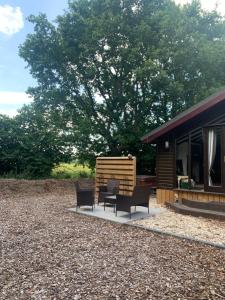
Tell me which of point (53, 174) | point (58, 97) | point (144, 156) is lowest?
point (53, 174)

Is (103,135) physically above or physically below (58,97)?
below

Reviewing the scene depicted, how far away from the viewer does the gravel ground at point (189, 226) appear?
580 centimetres

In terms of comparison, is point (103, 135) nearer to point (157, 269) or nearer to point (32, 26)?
point (32, 26)

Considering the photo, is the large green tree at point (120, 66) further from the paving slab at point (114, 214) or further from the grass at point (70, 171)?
the paving slab at point (114, 214)

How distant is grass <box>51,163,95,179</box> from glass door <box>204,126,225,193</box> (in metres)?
9.08

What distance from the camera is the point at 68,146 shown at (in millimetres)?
16656

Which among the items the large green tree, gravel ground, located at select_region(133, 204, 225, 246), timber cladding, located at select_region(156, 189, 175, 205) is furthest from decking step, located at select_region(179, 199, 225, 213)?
the large green tree

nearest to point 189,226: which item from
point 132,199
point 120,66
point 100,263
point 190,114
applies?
point 132,199

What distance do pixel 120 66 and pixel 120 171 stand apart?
8437 millimetres

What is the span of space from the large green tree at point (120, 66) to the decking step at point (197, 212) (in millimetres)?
7688

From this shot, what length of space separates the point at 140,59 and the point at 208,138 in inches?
360

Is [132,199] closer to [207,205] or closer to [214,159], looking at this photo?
[207,205]

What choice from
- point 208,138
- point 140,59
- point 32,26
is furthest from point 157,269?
point 32,26

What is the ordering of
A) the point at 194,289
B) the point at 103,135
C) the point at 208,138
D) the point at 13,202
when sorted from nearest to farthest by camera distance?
the point at 194,289, the point at 208,138, the point at 13,202, the point at 103,135
